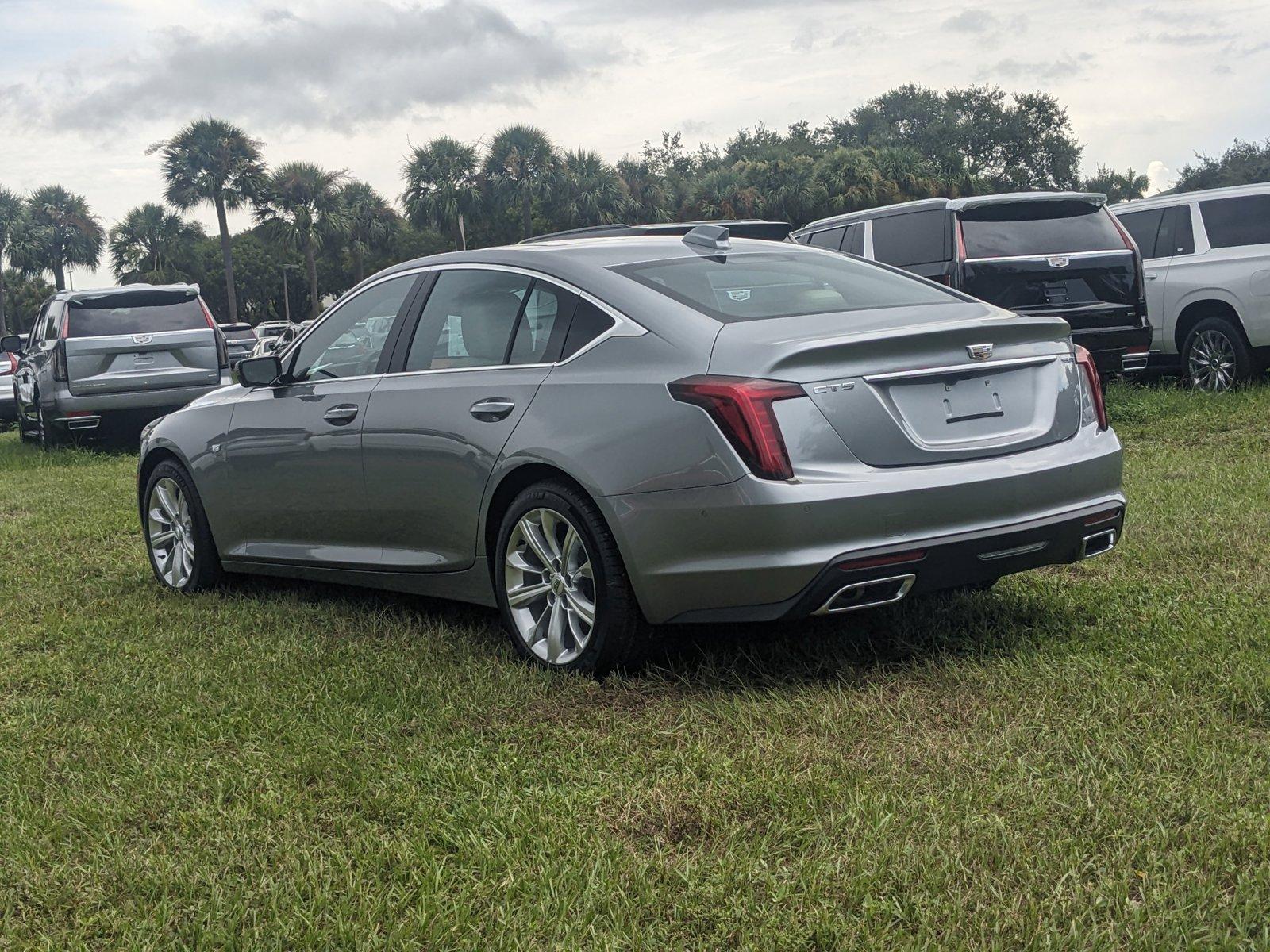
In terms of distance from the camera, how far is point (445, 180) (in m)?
63.2

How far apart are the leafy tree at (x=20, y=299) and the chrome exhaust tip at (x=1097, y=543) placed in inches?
3488

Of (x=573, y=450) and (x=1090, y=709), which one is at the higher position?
(x=573, y=450)

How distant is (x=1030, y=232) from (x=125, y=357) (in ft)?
29.7

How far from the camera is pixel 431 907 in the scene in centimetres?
299

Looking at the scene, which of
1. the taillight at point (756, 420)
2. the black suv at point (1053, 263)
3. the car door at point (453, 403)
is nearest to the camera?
the taillight at point (756, 420)

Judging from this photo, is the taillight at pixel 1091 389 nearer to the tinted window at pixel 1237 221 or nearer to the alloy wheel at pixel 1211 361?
the alloy wheel at pixel 1211 361

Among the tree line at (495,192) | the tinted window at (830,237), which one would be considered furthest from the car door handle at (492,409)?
the tree line at (495,192)

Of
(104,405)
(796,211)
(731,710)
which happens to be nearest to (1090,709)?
(731,710)

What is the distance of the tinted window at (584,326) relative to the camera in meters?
4.72

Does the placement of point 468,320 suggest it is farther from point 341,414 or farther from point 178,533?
point 178,533

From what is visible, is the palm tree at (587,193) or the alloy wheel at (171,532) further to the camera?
the palm tree at (587,193)

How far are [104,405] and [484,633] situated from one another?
10.0 metres

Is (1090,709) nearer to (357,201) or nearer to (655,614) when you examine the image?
(655,614)

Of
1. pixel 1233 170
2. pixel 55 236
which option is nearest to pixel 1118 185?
pixel 1233 170
